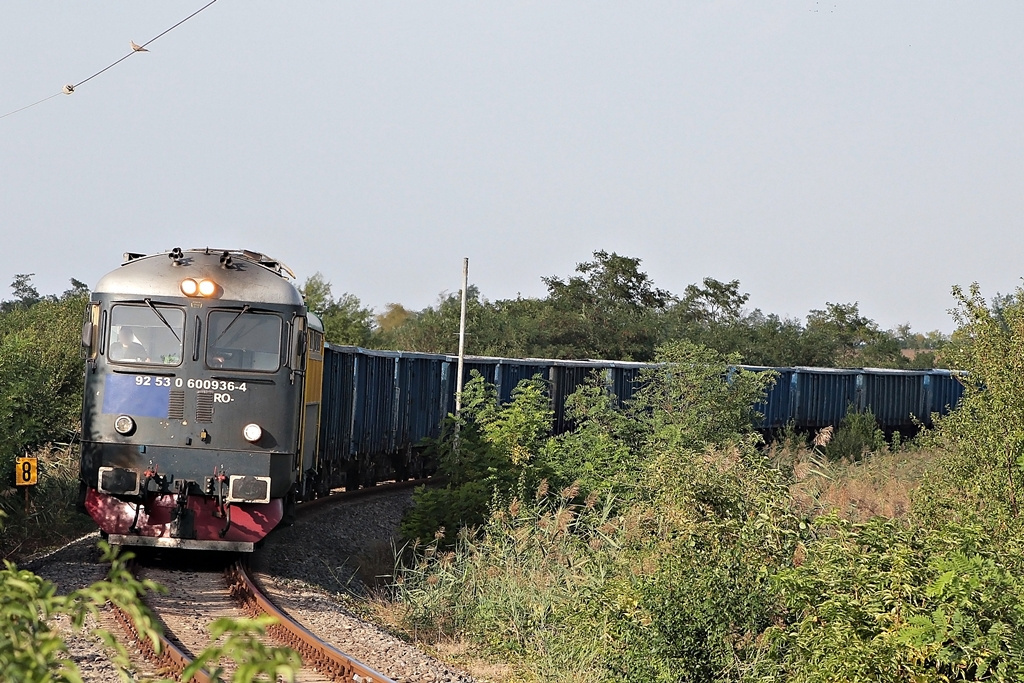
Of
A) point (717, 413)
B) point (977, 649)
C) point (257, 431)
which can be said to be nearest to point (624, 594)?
point (977, 649)

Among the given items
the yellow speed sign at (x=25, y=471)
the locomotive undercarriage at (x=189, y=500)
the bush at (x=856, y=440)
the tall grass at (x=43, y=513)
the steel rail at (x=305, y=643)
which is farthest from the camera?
the bush at (x=856, y=440)

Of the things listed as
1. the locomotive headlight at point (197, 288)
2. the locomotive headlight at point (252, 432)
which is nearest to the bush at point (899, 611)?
the locomotive headlight at point (252, 432)

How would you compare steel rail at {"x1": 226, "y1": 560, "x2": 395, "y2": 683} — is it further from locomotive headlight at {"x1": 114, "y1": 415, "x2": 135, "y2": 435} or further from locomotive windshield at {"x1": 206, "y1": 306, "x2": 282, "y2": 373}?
locomotive windshield at {"x1": 206, "y1": 306, "x2": 282, "y2": 373}

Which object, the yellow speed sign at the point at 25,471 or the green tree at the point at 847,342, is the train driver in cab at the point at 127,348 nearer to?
the yellow speed sign at the point at 25,471

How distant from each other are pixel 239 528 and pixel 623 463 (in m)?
6.70

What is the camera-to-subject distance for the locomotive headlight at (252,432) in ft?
38.8

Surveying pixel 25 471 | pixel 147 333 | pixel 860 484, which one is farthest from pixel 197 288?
pixel 860 484

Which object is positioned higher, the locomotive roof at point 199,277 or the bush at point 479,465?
the locomotive roof at point 199,277

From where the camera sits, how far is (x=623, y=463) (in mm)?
16812

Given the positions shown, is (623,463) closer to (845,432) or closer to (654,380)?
(654,380)

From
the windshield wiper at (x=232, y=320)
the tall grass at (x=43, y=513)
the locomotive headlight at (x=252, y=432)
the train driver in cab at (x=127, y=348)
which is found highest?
the windshield wiper at (x=232, y=320)

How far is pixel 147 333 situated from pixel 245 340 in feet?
3.41

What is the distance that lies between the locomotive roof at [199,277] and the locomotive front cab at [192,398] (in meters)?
0.01

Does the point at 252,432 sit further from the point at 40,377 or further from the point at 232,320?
the point at 40,377
